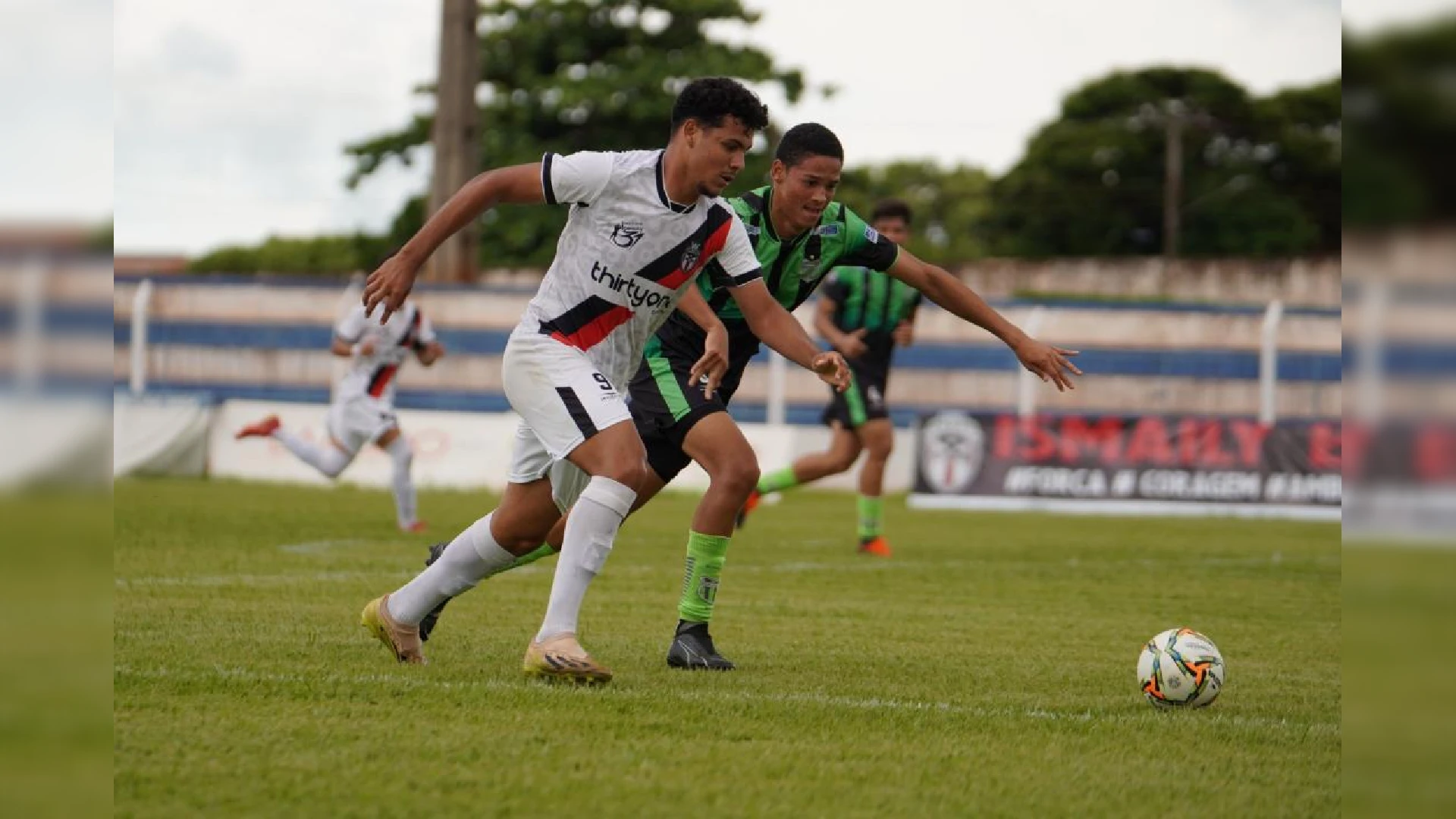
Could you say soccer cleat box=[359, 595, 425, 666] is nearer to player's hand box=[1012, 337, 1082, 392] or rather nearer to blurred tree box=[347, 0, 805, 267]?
player's hand box=[1012, 337, 1082, 392]

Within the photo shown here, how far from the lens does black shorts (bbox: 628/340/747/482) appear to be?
23.4ft

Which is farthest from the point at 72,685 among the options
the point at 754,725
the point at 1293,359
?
the point at 1293,359

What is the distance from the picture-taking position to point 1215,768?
15.8 ft

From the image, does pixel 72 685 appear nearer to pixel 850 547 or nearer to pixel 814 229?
pixel 814 229

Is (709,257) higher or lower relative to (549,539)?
higher

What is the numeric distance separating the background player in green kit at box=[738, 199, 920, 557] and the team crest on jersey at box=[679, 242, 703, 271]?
6.69 m

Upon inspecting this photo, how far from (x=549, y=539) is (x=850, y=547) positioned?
22.4 ft

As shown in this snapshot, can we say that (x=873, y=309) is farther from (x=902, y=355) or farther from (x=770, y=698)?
(x=902, y=355)

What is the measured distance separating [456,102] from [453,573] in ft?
73.4

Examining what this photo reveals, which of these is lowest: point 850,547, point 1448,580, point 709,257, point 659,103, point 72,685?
point 850,547

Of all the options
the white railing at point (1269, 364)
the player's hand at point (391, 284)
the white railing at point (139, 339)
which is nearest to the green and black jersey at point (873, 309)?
the player's hand at point (391, 284)

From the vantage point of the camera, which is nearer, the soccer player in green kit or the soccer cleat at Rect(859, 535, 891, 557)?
the soccer player in green kit

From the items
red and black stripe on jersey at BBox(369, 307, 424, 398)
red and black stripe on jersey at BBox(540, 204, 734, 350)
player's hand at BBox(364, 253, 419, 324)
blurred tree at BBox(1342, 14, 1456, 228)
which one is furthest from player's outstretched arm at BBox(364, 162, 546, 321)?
red and black stripe on jersey at BBox(369, 307, 424, 398)

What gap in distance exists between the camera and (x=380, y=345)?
15094mm
